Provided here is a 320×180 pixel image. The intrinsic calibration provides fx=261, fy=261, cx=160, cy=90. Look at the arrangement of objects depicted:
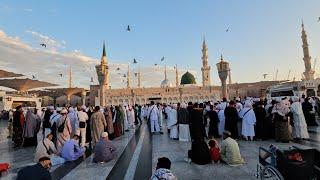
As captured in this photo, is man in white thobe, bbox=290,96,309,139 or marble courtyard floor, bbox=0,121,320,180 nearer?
marble courtyard floor, bbox=0,121,320,180

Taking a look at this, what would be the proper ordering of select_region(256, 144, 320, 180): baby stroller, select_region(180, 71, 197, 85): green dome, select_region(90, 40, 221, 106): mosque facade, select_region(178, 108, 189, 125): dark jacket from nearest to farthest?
1. select_region(256, 144, 320, 180): baby stroller
2. select_region(178, 108, 189, 125): dark jacket
3. select_region(90, 40, 221, 106): mosque facade
4. select_region(180, 71, 197, 85): green dome

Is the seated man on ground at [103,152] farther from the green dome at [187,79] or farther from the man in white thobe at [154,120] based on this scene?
the green dome at [187,79]

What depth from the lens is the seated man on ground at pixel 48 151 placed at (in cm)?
566

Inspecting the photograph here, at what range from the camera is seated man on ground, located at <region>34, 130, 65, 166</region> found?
566 cm

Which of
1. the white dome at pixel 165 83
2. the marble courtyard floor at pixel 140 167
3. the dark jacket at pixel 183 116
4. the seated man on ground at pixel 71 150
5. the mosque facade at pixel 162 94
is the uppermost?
the white dome at pixel 165 83

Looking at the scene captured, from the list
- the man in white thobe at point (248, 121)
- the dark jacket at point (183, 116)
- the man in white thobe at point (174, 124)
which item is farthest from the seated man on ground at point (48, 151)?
the man in white thobe at point (248, 121)

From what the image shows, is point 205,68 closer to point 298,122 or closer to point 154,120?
point 154,120

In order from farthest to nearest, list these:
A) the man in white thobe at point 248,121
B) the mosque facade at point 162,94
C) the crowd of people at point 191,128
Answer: the mosque facade at point 162,94
the man in white thobe at point 248,121
the crowd of people at point 191,128

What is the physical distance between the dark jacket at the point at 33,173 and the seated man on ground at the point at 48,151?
2.79 m

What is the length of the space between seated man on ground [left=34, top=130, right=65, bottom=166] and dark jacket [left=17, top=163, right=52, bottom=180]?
2.79m

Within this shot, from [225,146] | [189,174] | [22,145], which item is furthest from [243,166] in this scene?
[22,145]

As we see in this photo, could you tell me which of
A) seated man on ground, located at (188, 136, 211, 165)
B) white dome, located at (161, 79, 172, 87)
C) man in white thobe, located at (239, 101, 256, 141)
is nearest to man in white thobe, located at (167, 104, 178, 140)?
man in white thobe, located at (239, 101, 256, 141)

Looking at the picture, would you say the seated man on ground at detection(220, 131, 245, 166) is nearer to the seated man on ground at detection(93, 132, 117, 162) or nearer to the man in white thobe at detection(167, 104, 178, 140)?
the seated man on ground at detection(93, 132, 117, 162)

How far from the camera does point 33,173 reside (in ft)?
9.63
